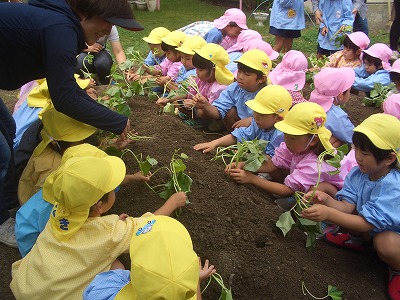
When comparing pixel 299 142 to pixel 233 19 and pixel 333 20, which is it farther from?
pixel 333 20

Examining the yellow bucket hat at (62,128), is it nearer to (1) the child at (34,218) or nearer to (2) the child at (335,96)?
(1) the child at (34,218)

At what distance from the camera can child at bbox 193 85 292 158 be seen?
334cm

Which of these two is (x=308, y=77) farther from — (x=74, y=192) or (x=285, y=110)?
(x=74, y=192)

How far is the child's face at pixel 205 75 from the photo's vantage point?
4320 mm

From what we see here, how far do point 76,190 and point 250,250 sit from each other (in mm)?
1124

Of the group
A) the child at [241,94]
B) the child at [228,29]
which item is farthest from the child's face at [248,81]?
the child at [228,29]

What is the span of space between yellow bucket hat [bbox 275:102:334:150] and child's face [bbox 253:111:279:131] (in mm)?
471

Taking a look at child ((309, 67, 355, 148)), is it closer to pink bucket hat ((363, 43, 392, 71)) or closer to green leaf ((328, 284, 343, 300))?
green leaf ((328, 284, 343, 300))

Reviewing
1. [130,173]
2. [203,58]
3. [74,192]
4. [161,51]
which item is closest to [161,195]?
[130,173]

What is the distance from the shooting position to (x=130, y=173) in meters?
3.23

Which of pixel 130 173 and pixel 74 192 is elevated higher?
pixel 74 192

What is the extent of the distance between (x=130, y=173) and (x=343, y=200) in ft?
5.02

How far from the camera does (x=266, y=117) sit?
3.41 metres

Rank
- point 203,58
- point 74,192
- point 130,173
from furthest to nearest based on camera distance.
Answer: point 203,58, point 130,173, point 74,192
